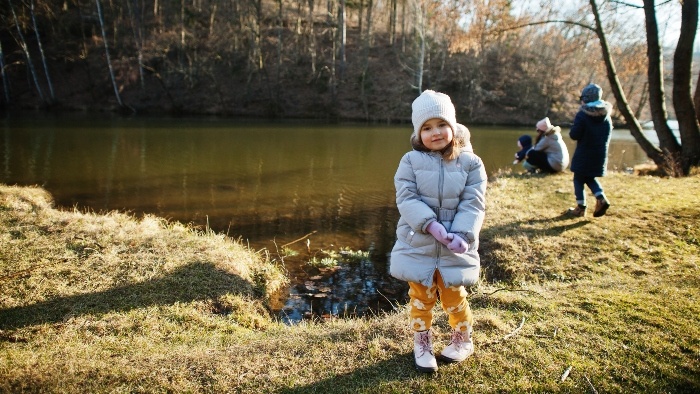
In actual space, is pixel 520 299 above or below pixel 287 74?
below

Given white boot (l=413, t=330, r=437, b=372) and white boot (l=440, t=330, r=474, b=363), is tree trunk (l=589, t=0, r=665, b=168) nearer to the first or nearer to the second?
white boot (l=440, t=330, r=474, b=363)

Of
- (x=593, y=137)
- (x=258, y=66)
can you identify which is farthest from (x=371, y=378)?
(x=258, y=66)

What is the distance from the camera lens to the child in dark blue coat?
645 centimetres

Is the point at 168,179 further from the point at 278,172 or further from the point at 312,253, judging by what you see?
the point at 312,253

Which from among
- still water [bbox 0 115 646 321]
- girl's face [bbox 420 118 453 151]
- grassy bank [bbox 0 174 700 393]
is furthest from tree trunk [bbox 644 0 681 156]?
girl's face [bbox 420 118 453 151]

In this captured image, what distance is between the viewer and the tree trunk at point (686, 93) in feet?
30.4

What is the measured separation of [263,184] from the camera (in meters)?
11.0

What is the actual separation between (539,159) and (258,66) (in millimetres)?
31243

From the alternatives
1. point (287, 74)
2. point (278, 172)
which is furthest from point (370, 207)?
point (287, 74)

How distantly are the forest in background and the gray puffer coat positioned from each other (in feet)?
97.4

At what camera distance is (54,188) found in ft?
31.9

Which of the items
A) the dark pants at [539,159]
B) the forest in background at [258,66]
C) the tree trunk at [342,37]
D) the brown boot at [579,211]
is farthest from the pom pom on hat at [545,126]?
the tree trunk at [342,37]

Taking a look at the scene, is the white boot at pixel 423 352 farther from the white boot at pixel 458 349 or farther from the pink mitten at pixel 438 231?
the pink mitten at pixel 438 231

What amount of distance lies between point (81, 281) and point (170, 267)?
876mm
